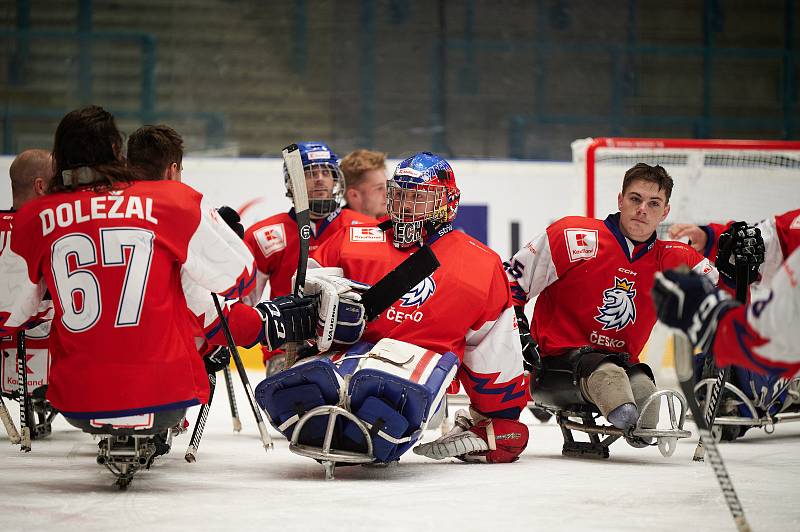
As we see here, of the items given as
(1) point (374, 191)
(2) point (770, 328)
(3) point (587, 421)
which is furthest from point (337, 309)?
(1) point (374, 191)

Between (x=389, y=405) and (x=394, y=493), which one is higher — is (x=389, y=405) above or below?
above

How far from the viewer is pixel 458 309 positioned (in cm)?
339

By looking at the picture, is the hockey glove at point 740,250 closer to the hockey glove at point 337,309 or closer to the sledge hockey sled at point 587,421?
the sledge hockey sled at point 587,421

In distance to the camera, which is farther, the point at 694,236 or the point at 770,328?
the point at 694,236

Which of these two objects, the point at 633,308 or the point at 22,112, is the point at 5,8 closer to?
the point at 22,112

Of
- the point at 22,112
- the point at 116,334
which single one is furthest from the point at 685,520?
the point at 22,112

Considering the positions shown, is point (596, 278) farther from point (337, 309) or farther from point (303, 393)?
point (303, 393)

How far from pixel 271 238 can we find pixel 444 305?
1.34 metres

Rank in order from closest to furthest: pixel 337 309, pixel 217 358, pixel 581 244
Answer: pixel 337 309 < pixel 217 358 < pixel 581 244

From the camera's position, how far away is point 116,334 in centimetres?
280

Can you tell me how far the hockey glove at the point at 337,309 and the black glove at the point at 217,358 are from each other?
48cm

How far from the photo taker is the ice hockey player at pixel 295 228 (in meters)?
4.50

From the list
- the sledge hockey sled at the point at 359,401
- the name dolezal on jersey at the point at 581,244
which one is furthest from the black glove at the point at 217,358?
the name dolezal on jersey at the point at 581,244

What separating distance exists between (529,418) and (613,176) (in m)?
1.62
